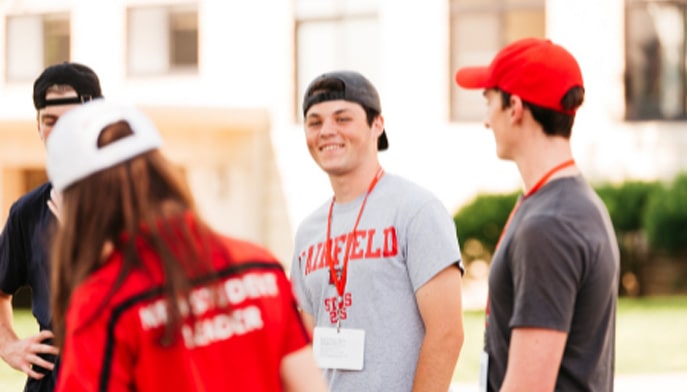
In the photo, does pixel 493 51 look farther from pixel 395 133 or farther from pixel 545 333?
pixel 545 333

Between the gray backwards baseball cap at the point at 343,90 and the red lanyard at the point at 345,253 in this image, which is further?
the gray backwards baseball cap at the point at 343,90

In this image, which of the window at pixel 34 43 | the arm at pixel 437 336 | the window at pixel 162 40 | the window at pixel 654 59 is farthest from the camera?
the window at pixel 34 43

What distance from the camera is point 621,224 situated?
59.6 ft

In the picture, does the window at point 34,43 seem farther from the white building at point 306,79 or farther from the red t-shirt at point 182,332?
the red t-shirt at point 182,332

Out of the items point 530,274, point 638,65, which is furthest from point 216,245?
point 638,65

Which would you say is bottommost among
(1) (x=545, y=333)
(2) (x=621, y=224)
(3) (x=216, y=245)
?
(2) (x=621, y=224)

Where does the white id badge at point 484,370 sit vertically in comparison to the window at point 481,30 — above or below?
below

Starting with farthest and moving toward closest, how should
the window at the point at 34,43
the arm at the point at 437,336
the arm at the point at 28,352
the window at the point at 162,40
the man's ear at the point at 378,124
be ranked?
the window at the point at 34,43, the window at the point at 162,40, the man's ear at the point at 378,124, the arm at the point at 28,352, the arm at the point at 437,336

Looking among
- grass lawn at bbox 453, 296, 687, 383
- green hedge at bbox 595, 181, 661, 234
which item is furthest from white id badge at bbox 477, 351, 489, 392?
green hedge at bbox 595, 181, 661, 234

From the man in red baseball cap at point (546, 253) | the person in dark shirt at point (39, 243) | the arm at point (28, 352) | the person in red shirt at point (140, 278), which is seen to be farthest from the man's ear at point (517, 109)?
the arm at point (28, 352)

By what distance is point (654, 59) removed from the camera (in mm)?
19094

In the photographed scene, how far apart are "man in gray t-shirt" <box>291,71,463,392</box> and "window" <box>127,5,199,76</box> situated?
17.9 meters

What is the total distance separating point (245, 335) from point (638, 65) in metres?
17.8

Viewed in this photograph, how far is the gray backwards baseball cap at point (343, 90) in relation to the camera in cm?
411
